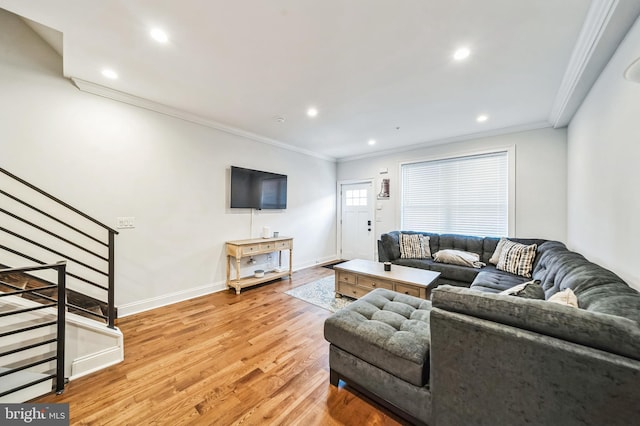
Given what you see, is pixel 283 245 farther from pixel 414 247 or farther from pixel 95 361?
pixel 95 361

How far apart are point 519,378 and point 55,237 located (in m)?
3.69

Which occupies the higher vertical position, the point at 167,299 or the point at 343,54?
the point at 343,54

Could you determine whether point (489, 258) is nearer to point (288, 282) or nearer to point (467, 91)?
point (467, 91)

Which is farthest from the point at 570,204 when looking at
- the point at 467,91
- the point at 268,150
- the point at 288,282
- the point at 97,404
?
the point at 97,404

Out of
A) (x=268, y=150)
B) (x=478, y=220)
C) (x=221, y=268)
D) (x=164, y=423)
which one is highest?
(x=268, y=150)

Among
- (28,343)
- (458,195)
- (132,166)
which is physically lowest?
(28,343)

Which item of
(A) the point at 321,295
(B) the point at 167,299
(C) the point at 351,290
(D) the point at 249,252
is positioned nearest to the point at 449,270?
(C) the point at 351,290

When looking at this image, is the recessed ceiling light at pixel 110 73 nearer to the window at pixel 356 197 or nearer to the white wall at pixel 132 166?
the white wall at pixel 132 166

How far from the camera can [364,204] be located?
5.63m

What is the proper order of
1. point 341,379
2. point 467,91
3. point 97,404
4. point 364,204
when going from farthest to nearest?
point 364,204
point 467,91
point 341,379
point 97,404

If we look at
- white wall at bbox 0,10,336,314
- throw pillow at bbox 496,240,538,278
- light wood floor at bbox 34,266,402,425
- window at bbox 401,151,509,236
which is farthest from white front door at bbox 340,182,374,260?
light wood floor at bbox 34,266,402,425

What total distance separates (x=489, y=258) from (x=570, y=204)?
47.8 inches

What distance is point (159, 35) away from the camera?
1851 millimetres

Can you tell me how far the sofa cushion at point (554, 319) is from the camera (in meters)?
0.86
